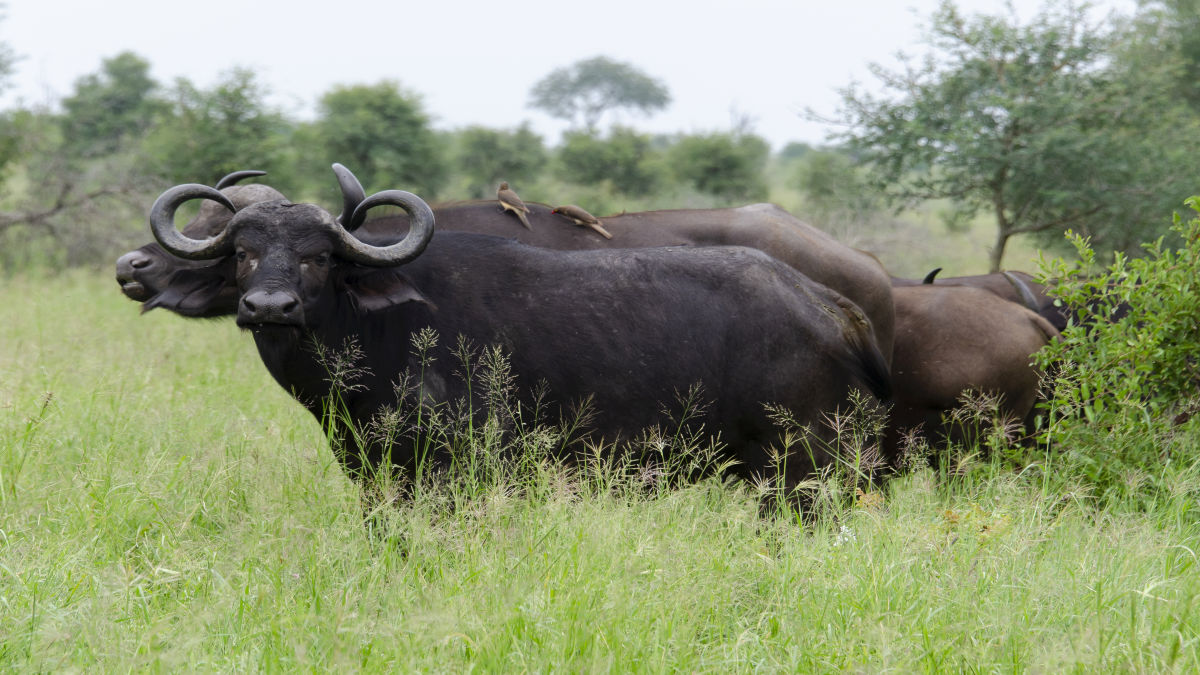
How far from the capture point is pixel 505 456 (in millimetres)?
4672

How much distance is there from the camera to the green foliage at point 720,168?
25031mm

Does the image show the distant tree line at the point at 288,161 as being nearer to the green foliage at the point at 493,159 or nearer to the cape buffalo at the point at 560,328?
the green foliage at the point at 493,159

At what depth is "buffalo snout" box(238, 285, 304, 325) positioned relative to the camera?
13.6 ft

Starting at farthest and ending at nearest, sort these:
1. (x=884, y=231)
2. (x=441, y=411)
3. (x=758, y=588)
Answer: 1. (x=884, y=231)
2. (x=441, y=411)
3. (x=758, y=588)

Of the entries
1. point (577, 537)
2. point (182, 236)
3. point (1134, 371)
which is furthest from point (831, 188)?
point (577, 537)

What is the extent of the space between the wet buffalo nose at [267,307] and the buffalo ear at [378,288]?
1.45 feet

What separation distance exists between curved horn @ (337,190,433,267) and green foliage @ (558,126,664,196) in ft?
70.8

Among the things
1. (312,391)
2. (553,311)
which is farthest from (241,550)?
(553,311)

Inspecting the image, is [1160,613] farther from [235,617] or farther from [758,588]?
[235,617]

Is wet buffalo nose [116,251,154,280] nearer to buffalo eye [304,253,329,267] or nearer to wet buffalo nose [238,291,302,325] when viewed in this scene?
buffalo eye [304,253,329,267]

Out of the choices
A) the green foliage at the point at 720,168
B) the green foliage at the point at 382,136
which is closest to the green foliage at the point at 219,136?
the green foliage at the point at 382,136

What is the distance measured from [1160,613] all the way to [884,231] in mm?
18695

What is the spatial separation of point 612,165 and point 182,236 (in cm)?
2248

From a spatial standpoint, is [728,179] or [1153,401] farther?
[728,179]
